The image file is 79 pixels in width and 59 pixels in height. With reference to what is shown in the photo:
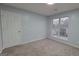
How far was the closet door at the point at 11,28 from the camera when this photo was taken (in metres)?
3.07

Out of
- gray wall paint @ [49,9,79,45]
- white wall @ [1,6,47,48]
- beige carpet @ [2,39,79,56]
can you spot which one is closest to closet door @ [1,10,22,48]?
white wall @ [1,6,47,48]

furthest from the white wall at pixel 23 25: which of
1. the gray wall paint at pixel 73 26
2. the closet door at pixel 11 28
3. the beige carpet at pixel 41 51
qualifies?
the gray wall paint at pixel 73 26

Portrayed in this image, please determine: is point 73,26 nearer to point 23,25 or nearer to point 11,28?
point 23,25

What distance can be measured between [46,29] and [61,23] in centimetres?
156

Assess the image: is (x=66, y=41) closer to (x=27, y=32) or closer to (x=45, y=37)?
(x=45, y=37)

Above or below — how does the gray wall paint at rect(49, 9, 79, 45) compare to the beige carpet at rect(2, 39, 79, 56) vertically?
above

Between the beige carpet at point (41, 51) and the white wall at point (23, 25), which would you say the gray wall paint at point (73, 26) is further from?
the white wall at point (23, 25)

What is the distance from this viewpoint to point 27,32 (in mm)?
4117

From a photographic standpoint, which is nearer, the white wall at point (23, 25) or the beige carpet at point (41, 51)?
→ the beige carpet at point (41, 51)

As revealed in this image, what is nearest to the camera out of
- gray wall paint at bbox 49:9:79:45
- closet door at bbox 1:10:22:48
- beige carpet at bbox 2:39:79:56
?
beige carpet at bbox 2:39:79:56

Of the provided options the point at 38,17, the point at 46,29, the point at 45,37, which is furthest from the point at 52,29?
the point at 38,17

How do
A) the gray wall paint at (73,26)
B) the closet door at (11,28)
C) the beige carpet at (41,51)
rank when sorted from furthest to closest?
the gray wall paint at (73,26) < the closet door at (11,28) < the beige carpet at (41,51)

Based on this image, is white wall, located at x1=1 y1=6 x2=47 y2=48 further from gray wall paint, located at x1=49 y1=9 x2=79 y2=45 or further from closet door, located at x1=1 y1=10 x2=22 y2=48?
gray wall paint, located at x1=49 y1=9 x2=79 y2=45

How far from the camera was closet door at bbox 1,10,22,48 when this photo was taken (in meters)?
3.07
